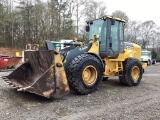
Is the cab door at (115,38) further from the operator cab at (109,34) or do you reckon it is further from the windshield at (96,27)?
the windshield at (96,27)

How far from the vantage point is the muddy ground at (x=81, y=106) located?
4.53 m

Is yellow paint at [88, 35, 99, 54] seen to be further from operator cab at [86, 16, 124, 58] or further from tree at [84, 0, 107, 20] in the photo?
tree at [84, 0, 107, 20]

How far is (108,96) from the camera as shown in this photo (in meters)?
6.29

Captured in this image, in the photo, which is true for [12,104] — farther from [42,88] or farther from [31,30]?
[31,30]

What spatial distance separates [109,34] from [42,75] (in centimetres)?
309

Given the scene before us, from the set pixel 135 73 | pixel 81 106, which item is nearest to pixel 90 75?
pixel 81 106

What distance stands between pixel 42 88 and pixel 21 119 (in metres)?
1.07

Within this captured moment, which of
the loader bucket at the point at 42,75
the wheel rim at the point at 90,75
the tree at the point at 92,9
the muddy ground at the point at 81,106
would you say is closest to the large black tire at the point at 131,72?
the muddy ground at the point at 81,106

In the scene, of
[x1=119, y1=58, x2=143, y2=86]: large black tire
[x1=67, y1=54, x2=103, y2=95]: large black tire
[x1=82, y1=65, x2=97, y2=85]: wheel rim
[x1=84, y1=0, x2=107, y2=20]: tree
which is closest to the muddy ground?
[x1=67, y1=54, x2=103, y2=95]: large black tire

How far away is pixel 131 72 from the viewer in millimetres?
7930

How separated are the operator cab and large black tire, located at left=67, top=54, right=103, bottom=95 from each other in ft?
3.27

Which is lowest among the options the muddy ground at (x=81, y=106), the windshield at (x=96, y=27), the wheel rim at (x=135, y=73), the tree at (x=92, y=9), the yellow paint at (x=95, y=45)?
the muddy ground at (x=81, y=106)

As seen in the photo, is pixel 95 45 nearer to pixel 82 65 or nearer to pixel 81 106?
pixel 82 65

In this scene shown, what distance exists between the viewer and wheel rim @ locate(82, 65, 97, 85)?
6.31 metres
